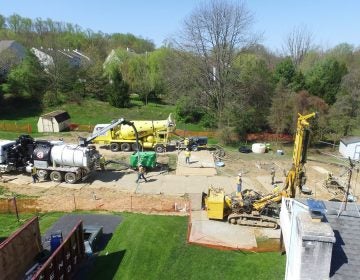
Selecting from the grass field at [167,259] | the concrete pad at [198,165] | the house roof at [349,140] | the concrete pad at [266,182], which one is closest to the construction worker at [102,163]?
the concrete pad at [198,165]

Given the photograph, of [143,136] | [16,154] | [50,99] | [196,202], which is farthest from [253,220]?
[50,99]

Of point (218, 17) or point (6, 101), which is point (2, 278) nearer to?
point (218, 17)

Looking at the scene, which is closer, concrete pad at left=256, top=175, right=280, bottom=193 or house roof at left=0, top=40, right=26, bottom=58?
concrete pad at left=256, top=175, right=280, bottom=193

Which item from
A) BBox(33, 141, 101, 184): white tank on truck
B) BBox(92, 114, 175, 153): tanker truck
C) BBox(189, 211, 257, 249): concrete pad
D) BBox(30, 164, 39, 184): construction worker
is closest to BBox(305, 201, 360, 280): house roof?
BBox(189, 211, 257, 249): concrete pad

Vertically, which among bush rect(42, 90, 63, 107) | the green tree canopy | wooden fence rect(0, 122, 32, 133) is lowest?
wooden fence rect(0, 122, 32, 133)

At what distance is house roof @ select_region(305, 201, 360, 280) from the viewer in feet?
35.2

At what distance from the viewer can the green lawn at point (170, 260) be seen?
15.5m

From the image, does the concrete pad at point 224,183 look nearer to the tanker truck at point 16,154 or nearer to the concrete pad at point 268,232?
the concrete pad at point 268,232

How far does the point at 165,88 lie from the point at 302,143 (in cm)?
4339

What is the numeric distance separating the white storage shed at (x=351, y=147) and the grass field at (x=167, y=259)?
23260mm

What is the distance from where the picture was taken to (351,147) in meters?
36.5

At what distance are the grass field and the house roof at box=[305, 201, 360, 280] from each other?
3.88 meters

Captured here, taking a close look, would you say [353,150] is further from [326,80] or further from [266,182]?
[326,80]

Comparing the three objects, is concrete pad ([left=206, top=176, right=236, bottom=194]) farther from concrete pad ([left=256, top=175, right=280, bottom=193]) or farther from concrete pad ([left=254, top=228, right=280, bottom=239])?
concrete pad ([left=254, top=228, right=280, bottom=239])
